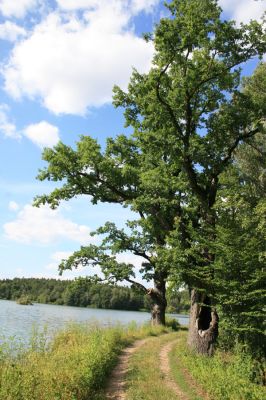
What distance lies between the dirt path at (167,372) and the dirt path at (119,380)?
1.36m

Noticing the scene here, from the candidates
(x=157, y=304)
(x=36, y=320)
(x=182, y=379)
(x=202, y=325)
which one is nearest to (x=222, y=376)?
(x=182, y=379)

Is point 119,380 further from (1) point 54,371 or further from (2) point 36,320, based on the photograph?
(2) point 36,320

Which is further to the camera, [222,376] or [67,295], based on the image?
[67,295]

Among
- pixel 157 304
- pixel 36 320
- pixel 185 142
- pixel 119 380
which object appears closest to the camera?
pixel 119 380

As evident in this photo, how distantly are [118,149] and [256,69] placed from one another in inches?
461

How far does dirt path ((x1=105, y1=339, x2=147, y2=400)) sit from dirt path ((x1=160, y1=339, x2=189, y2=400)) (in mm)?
1362

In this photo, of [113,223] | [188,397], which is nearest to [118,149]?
[113,223]

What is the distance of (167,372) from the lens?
46.9ft

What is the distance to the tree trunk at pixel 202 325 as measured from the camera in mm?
18219

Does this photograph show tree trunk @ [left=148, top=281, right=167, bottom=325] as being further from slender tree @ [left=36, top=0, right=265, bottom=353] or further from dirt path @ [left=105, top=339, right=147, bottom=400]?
dirt path @ [left=105, top=339, right=147, bottom=400]

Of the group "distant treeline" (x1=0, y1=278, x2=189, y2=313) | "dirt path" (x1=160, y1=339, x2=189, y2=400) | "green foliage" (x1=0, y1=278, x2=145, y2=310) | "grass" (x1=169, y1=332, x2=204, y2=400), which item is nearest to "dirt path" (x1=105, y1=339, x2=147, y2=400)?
"dirt path" (x1=160, y1=339, x2=189, y2=400)

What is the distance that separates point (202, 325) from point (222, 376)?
272 inches

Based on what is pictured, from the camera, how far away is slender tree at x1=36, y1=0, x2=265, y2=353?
1673cm

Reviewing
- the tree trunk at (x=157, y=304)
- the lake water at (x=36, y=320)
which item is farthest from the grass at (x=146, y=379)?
the tree trunk at (x=157, y=304)
